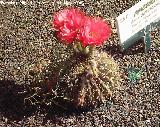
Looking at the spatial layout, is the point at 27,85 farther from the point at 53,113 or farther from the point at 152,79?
the point at 152,79

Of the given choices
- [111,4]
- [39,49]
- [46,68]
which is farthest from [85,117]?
[111,4]

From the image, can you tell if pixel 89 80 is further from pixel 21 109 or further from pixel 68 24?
pixel 21 109

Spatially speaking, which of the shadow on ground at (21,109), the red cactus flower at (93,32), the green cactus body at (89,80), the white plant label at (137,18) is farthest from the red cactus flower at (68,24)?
the shadow on ground at (21,109)

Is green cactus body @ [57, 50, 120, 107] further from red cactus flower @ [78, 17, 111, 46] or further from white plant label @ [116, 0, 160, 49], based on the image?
white plant label @ [116, 0, 160, 49]

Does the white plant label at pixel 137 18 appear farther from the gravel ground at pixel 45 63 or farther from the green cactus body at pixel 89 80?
the green cactus body at pixel 89 80

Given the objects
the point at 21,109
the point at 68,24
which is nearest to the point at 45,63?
the point at 21,109

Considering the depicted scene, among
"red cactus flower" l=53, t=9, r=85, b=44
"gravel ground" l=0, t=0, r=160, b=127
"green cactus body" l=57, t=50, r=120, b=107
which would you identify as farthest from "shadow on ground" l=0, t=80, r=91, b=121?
"red cactus flower" l=53, t=9, r=85, b=44
